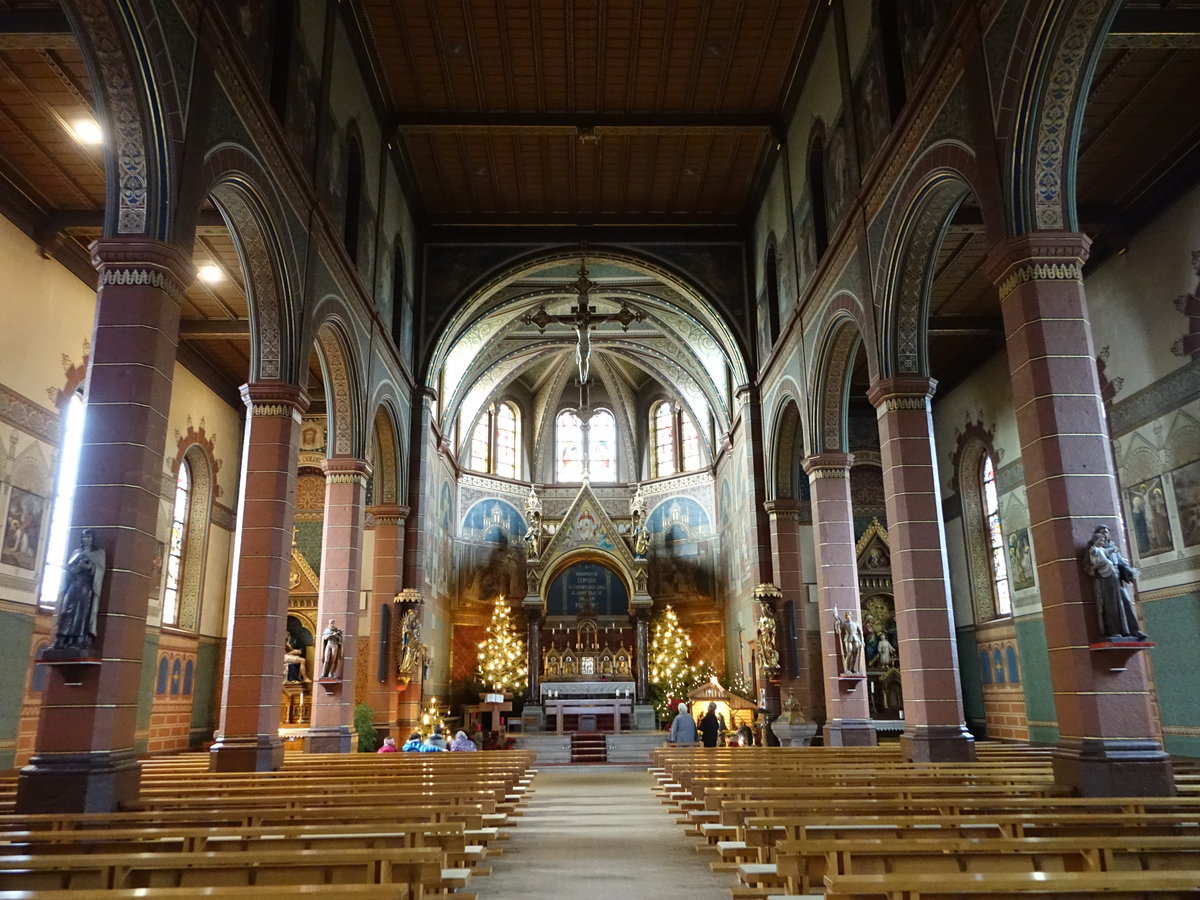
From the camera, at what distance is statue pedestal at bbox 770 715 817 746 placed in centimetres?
1789

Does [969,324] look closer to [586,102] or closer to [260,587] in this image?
[586,102]

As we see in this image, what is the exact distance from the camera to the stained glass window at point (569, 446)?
34438mm

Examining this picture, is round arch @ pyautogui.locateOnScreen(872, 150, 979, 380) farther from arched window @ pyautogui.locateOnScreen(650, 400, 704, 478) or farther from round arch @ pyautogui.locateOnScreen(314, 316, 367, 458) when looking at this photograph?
arched window @ pyautogui.locateOnScreen(650, 400, 704, 478)

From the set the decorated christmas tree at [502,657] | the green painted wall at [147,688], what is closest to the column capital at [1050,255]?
the green painted wall at [147,688]

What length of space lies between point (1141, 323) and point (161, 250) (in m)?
13.8

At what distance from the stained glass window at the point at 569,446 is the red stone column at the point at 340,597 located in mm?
18132

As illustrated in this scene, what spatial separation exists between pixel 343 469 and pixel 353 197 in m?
4.88

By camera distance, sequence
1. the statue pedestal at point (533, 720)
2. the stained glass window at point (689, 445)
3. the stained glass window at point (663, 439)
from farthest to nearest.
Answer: the stained glass window at point (663, 439) → the stained glass window at point (689, 445) → the statue pedestal at point (533, 720)

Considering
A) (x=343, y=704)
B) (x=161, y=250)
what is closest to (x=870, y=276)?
(x=161, y=250)

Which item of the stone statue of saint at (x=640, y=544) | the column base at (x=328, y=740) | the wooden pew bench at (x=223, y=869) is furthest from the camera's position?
the stone statue of saint at (x=640, y=544)

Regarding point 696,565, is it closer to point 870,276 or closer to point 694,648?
point 694,648

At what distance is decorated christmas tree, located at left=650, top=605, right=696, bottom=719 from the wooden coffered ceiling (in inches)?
541

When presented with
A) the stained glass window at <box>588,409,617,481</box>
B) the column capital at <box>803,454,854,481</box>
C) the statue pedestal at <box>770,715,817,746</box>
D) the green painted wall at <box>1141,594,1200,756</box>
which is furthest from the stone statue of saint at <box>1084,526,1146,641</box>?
the stained glass window at <box>588,409,617,481</box>

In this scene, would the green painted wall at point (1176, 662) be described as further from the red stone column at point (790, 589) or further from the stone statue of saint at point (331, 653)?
the stone statue of saint at point (331, 653)
